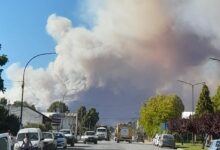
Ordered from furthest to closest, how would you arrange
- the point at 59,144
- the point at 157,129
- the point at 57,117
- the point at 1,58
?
the point at 57,117
the point at 157,129
the point at 59,144
the point at 1,58

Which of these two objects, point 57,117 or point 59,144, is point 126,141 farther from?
point 59,144

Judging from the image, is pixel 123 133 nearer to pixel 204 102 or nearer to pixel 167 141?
pixel 204 102

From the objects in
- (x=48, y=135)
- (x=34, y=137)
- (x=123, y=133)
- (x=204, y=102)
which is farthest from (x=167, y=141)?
(x=34, y=137)

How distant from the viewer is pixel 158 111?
12412 centimetres

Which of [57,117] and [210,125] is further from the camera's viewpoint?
[57,117]

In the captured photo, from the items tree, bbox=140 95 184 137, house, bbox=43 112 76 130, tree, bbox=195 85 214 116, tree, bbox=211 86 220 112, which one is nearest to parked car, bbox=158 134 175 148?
tree, bbox=195 85 214 116

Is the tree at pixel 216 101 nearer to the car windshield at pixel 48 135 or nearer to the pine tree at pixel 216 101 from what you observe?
the pine tree at pixel 216 101

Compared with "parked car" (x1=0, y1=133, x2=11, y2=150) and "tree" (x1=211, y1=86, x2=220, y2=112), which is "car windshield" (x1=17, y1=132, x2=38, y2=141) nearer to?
"parked car" (x1=0, y1=133, x2=11, y2=150)

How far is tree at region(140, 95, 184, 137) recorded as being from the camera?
122m

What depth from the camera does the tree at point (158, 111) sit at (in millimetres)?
122500

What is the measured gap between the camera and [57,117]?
131 m

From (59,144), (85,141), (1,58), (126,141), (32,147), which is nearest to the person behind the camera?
(32,147)

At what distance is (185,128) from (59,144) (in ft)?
108

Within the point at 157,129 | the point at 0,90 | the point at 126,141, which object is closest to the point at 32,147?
the point at 0,90
